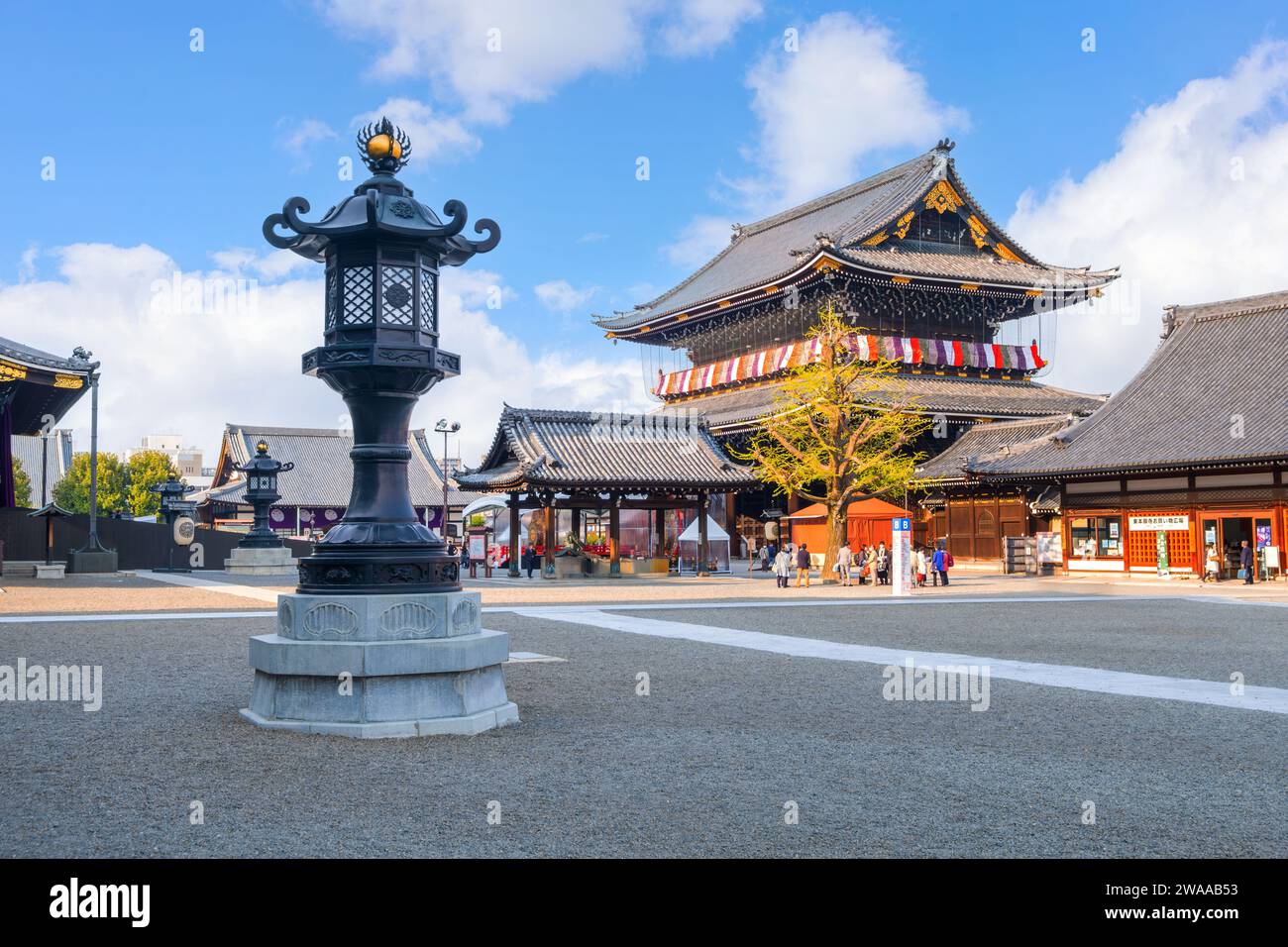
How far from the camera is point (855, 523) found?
39.1m

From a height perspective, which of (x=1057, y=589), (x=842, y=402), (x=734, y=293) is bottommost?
(x=1057, y=589)

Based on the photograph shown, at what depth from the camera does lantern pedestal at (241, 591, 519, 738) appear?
7.86m

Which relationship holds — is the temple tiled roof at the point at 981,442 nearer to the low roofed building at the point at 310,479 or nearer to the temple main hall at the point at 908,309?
the temple main hall at the point at 908,309

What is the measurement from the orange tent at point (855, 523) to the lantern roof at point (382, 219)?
27829mm

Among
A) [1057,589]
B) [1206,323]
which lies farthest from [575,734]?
[1206,323]

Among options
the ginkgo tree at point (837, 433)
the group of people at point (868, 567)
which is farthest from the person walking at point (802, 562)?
the ginkgo tree at point (837, 433)

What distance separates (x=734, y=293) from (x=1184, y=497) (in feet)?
69.0

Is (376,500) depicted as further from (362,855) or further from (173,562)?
(173,562)

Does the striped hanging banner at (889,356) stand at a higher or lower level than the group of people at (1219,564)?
higher

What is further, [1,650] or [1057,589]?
[1057,589]

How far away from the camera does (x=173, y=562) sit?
42688mm

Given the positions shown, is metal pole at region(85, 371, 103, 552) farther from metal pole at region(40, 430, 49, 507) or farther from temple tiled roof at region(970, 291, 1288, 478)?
temple tiled roof at region(970, 291, 1288, 478)

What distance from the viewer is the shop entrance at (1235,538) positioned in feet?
98.8

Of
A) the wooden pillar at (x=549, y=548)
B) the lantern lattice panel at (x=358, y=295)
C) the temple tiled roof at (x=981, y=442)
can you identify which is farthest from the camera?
the temple tiled roof at (x=981, y=442)
